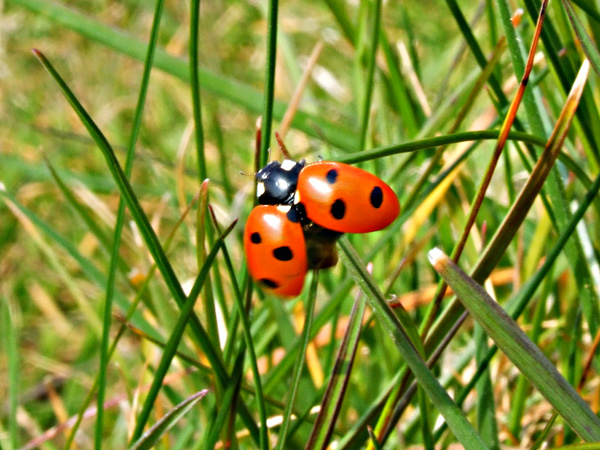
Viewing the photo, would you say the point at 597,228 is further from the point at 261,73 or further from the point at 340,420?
the point at 261,73

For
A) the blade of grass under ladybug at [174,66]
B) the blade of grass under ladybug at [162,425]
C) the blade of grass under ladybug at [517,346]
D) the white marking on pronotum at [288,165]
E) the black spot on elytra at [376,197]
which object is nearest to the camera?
the blade of grass under ladybug at [517,346]

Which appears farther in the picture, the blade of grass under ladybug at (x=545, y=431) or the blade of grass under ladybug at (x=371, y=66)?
the blade of grass under ladybug at (x=371, y=66)

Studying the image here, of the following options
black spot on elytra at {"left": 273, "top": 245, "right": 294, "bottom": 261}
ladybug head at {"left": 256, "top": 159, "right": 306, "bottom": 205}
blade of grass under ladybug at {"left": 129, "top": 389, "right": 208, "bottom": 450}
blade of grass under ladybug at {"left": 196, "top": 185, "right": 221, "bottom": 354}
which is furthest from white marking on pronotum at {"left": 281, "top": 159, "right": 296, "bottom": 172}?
blade of grass under ladybug at {"left": 129, "top": 389, "right": 208, "bottom": 450}

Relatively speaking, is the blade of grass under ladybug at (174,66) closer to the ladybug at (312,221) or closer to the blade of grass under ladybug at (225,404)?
the ladybug at (312,221)

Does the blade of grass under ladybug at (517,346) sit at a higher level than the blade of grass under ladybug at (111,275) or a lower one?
lower

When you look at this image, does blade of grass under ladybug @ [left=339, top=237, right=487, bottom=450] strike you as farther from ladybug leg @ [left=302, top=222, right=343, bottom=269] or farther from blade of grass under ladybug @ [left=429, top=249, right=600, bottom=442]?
ladybug leg @ [left=302, top=222, right=343, bottom=269]

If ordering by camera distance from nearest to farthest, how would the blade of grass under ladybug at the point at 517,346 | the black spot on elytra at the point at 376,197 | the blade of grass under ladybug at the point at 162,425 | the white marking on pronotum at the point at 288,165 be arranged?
the blade of grass under ladybug at the point at 517,346
the blade of grass under ladybug at the point at 162,425
the black spot on elytra at the point at 376,197
the white marking on pronotum at the point at 288,165

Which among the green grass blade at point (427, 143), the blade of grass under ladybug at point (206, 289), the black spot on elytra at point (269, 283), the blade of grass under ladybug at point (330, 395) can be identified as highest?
the black spot on elytra at point (269, 283)

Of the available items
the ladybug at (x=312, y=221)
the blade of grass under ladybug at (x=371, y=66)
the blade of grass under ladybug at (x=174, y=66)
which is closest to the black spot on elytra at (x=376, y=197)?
the ladybug at (x=312, y=221)
